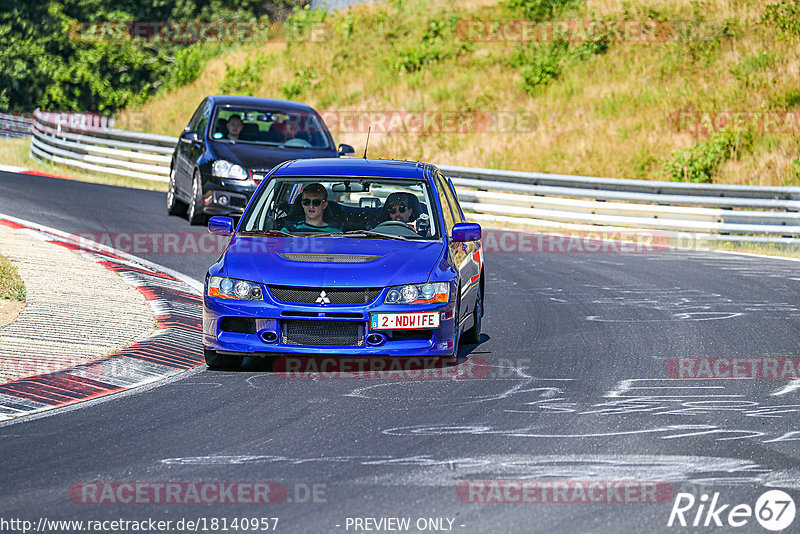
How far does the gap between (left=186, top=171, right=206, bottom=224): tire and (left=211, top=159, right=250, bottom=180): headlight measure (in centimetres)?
43

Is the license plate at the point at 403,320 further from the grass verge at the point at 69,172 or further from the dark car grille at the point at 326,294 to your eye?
the grass verge at the point at 69,172

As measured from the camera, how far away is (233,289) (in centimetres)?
873

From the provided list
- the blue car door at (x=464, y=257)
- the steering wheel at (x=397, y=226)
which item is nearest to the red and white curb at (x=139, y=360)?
the steering wheel at (x=397, y=226)

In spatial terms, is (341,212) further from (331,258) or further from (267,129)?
(267,129)

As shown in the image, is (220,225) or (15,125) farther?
(15,125)

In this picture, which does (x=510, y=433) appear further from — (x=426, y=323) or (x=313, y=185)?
(x=313, y=185)

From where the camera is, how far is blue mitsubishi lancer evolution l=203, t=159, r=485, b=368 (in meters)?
8.56

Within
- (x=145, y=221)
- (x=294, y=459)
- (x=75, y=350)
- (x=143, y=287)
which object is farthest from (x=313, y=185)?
(x=145, y=221)

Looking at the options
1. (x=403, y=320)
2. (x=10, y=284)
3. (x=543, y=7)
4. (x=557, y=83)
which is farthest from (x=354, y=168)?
(x=543, y=7)

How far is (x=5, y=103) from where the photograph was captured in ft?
176

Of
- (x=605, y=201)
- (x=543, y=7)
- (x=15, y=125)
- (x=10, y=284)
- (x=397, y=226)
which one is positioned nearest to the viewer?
(x=397, y=226)

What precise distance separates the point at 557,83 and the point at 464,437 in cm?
2808

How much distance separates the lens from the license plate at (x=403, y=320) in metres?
8.59

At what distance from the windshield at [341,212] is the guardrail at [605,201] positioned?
11212 millimetres
